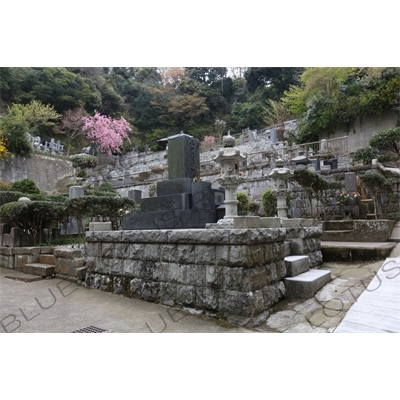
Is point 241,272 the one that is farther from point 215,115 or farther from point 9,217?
point 215,115

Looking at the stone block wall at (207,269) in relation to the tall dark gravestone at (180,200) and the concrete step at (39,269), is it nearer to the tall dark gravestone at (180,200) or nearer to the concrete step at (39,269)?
Answer: the tall dark gravestone at (180,200)

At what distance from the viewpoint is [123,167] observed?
24.2 metres

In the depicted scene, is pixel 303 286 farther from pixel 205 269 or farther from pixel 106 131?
pixel 106 131

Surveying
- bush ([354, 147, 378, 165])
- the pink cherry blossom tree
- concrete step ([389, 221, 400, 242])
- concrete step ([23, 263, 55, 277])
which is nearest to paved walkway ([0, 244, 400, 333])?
concrete step ([23, 263, 55, 277])

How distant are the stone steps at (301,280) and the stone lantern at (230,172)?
0.89 meters

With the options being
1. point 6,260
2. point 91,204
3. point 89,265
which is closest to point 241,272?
point 89,265

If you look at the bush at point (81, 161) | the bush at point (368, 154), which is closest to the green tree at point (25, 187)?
the bush at point (81, 161)

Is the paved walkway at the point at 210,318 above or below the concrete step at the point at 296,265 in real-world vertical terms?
below

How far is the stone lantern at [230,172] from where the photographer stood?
12.1 ft

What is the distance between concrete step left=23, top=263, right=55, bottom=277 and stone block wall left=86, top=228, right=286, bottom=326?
179cm

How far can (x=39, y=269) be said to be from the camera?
5.13 m

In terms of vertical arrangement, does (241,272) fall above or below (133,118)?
below

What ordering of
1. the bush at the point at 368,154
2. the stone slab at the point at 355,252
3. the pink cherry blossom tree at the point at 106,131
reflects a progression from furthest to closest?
1. the pink cherry blossom tree at the point at 106,131
2. the bush at the point at 368,154
3. the stone slab at the point at 355,252

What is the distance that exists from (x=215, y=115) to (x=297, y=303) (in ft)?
82.2
